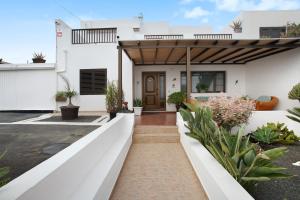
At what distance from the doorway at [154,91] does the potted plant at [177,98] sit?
3.11 feet

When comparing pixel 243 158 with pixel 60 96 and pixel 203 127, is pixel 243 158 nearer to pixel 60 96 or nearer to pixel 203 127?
pixel 203 127

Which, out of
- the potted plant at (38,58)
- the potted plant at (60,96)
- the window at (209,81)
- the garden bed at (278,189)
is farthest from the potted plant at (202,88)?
the potted plant at (38,58)

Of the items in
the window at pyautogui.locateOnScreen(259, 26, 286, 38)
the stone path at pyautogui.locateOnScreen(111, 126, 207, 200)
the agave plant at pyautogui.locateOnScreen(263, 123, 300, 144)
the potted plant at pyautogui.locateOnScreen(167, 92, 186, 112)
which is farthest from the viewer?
the window at pyautogui.locateOnScreen(259, 26, 286, 38)

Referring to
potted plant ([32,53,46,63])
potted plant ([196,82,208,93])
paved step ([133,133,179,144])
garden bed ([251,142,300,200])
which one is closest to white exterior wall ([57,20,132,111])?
potted plant ([32,53,46,63])

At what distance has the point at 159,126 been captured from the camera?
731 centimetres

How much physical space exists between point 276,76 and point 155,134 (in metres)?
6.26

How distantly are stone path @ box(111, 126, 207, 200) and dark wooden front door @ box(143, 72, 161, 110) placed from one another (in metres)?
5.63

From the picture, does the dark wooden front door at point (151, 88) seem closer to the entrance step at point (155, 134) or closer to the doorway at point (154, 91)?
the doorway at point (154, 91)

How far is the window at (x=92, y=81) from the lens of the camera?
39.2 ft

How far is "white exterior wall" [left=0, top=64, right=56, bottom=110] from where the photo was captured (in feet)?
41.0

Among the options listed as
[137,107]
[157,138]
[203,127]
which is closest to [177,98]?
[137,107]

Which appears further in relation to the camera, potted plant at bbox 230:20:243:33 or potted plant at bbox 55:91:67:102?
potted plant at bbox 230:20:243:33

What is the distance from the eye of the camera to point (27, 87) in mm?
12734

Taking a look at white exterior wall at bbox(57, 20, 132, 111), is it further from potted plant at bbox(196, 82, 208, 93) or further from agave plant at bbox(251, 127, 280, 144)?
agave plant at bbox(251, 127, 280, 144)
